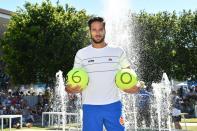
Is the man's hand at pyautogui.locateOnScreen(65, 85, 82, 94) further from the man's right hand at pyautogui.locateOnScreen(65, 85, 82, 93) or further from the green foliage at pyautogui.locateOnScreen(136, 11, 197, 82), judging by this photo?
the green foliage at pyautogui.locateOnScreen(136, 11, 197, 82)

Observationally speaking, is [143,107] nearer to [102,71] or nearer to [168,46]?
[102,71]

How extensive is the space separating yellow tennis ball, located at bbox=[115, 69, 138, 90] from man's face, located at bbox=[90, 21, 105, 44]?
1.44 feet

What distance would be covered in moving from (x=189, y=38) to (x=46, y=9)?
10181 millimetres

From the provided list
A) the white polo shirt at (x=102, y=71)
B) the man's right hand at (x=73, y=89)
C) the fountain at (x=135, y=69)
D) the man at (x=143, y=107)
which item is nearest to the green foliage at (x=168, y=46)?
the fountain at (x=135, y=69)

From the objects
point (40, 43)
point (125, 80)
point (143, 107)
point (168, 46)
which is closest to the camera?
point (125, 80)

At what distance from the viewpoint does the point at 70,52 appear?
96.7ft

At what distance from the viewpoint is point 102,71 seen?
499 centimetres

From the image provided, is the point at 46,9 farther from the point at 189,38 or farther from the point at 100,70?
the point at 100,70

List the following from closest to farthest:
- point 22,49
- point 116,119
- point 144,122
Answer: point 116,119
point 144,122
point 22,49

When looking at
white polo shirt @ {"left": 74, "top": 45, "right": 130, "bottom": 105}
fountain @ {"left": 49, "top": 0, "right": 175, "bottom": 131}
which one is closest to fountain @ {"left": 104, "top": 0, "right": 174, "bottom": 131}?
fountain @ {"left": 49, "top": 0, "right": 175, "bottom": 131}

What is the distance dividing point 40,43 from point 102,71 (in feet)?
79.4

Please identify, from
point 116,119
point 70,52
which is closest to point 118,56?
point 116,119

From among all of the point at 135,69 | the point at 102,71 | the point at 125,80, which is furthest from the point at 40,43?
the point at 125,80

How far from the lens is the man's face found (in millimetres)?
4930
